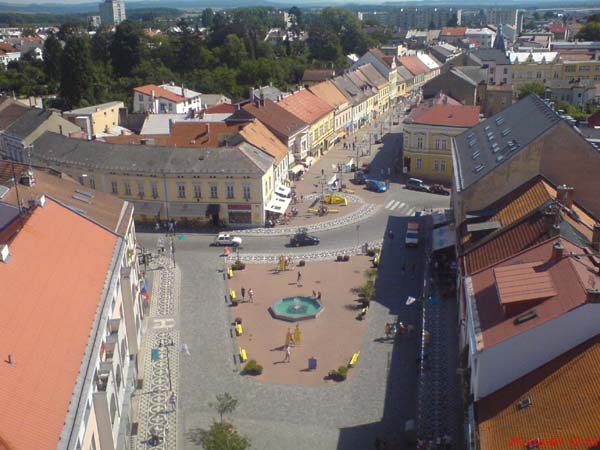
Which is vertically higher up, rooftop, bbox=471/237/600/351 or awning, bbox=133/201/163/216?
rooftop, bbox=471/237/600/351

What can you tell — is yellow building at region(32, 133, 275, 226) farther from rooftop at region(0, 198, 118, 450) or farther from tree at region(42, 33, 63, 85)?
tree at region(42, 33, 63, 85)

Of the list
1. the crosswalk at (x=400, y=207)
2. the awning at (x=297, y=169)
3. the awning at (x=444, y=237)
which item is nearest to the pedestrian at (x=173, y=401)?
the awning at (x=444, y=237)

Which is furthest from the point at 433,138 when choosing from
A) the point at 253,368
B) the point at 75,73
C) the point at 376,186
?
the point at 75,73

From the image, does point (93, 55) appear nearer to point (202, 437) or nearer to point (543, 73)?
point (543, 73)

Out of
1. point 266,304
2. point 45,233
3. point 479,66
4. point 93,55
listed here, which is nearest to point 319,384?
point 266,304

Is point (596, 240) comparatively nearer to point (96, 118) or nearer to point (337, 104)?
point (337, 104)

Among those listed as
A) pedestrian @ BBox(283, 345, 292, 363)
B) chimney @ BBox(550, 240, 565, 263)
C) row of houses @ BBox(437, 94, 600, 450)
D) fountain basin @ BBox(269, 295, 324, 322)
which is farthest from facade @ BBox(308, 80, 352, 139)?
chimney @ BBox(550, 240, 565, 263)

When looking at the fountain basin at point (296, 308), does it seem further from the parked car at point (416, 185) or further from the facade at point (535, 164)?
the parked car at point (416, 185)
